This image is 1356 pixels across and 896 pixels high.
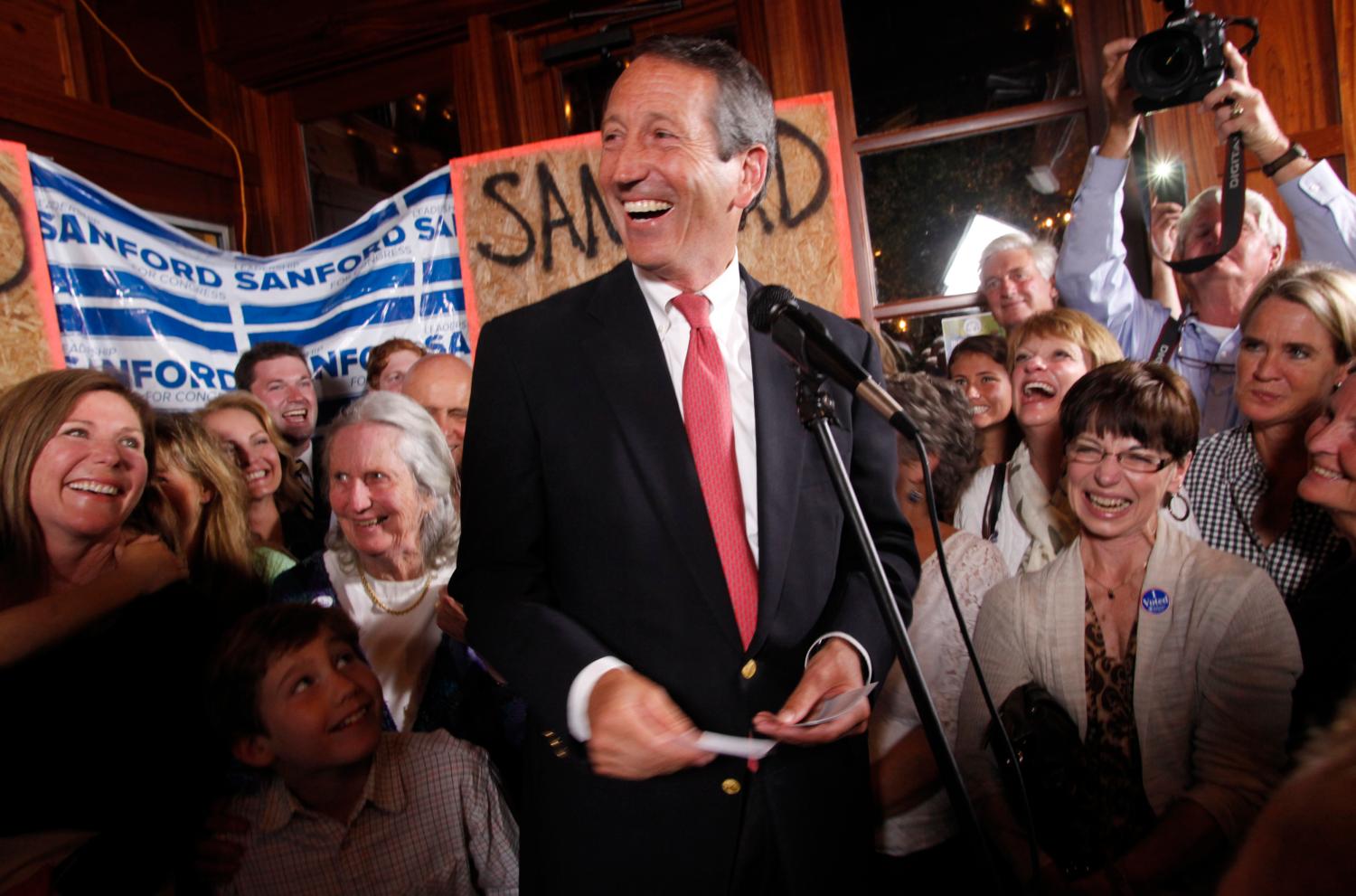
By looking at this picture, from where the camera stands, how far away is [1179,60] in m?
2.17

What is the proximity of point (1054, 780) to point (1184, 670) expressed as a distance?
1.02 ft

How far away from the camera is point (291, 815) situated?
5.46ft

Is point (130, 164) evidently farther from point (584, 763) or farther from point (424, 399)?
point (584, 763)

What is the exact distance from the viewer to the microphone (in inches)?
34.9

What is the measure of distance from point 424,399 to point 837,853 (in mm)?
1887

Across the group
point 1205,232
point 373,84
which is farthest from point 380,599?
point 373,84

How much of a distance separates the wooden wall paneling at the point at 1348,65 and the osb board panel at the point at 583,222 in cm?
153

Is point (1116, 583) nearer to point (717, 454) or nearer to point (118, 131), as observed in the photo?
point (717, 454)

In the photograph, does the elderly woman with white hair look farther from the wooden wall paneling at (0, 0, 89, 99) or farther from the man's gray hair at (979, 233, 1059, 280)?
the wooden wall paneling at (0, 0, 89, 99)

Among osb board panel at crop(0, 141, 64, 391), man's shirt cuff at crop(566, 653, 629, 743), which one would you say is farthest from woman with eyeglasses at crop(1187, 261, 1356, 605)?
osb board panel at crop(0, 141, 64, 391)

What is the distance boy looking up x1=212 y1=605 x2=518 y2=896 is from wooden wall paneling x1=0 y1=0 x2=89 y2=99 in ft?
9.36

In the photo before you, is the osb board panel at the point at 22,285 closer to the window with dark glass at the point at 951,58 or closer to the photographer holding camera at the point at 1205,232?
the window with dark glass at the point at 951,58

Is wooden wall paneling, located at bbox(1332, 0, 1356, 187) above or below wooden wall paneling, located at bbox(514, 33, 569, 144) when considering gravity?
below

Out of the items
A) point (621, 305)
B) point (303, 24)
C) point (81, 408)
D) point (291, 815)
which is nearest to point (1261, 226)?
point (621, 305)
